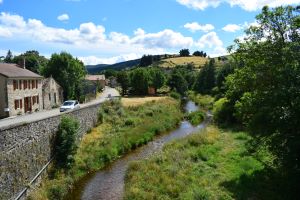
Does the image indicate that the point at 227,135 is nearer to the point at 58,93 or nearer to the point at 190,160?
the point at 190,160

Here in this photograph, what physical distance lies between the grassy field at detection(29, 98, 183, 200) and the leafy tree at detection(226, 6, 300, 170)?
40.1 feet

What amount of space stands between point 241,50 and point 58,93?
1769 inches

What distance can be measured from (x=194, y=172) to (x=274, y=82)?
787 centimetres

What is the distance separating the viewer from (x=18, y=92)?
158 feet

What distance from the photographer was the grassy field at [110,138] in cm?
2535

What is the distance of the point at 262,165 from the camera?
2823cm

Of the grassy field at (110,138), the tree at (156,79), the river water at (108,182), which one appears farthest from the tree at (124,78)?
the river water at (108,182)

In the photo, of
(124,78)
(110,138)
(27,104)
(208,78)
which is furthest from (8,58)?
(110,138)

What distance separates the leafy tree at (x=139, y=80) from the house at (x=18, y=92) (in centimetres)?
4350

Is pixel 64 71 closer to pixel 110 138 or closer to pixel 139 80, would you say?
pixel 139 80

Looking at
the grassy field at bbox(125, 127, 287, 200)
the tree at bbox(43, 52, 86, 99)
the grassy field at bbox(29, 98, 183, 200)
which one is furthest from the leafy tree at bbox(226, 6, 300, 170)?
the tree at bbox(43, 52, 86, 99)

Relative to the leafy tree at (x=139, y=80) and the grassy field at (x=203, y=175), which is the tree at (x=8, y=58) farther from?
the grassy field at (x=203, y=175)

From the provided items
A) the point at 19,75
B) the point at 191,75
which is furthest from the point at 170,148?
the point at 191,75

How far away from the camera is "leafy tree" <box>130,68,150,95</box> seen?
99.3m
